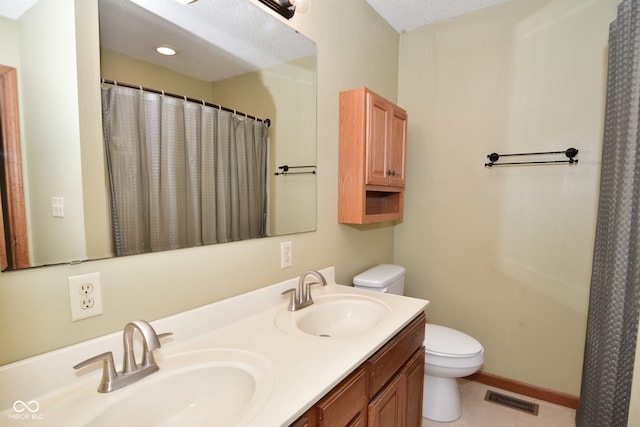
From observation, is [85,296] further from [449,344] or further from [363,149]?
[449,344]

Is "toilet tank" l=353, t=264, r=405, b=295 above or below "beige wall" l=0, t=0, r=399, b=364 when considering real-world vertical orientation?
below

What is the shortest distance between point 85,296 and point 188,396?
38cm

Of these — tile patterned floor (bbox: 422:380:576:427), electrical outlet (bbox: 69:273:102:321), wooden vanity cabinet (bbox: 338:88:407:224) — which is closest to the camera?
electrical outlet (bbox: 69:273:102:321)


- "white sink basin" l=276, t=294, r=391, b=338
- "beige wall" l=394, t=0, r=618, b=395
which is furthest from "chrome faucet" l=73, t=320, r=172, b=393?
"beige wall" l=394, t=0, r=618, b=395

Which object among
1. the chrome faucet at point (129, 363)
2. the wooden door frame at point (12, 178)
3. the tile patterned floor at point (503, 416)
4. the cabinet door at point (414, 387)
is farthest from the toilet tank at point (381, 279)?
the wooden door frame at point (12, 178)

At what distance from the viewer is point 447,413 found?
183cm

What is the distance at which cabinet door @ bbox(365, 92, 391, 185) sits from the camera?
1.69 metres

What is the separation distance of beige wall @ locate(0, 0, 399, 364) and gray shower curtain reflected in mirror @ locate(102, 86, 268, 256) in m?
0.07

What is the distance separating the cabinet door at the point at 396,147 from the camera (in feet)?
6.21

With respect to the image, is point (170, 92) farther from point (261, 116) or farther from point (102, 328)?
point (102, 328)

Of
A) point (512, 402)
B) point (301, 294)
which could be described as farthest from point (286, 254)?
point (512, 402)

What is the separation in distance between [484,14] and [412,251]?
1.66 meters

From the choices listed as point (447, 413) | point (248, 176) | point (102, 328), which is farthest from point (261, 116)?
point (447, 413)

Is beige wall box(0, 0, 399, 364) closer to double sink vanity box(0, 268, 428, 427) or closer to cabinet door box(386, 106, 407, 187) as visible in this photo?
double sink vanity box(0, 268, 428, 427)
